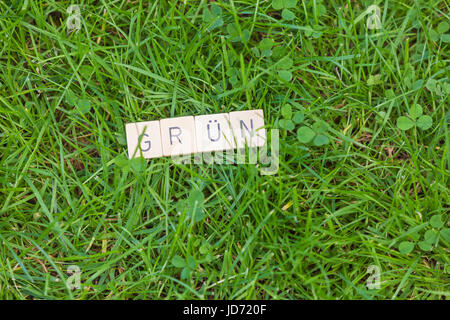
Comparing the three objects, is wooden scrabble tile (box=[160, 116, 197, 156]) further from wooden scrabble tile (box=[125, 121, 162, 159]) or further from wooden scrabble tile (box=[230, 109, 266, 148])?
wooden scrabble tile (box=[230, 109, 266, 148])

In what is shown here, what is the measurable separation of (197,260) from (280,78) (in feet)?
2.67

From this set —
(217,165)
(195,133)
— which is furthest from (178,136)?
(217,165)

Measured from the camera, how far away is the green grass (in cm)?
169

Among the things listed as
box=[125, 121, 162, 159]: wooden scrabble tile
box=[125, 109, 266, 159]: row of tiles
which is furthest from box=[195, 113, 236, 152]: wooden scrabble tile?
box=[125, 121, 162, 159]: wooden scrabble tile

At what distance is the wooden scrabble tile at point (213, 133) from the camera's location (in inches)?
69.4

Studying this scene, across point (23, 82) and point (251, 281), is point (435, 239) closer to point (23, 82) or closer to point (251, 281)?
point (251, 281)

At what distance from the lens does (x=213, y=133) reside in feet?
5.79

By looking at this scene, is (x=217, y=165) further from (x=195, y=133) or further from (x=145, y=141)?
(x=145, y=141)

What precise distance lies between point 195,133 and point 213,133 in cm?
8

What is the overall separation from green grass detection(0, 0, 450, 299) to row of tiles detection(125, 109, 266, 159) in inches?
1.9

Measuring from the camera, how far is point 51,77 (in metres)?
1.84

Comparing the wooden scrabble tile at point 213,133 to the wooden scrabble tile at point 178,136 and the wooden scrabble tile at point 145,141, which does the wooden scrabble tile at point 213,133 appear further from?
the wooden scrabble tile at point 145,141

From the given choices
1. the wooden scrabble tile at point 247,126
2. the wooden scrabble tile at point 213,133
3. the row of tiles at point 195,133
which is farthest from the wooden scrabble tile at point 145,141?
the wooden scrabble tile at point 247,126

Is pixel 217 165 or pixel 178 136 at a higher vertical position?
pixel 178 136
